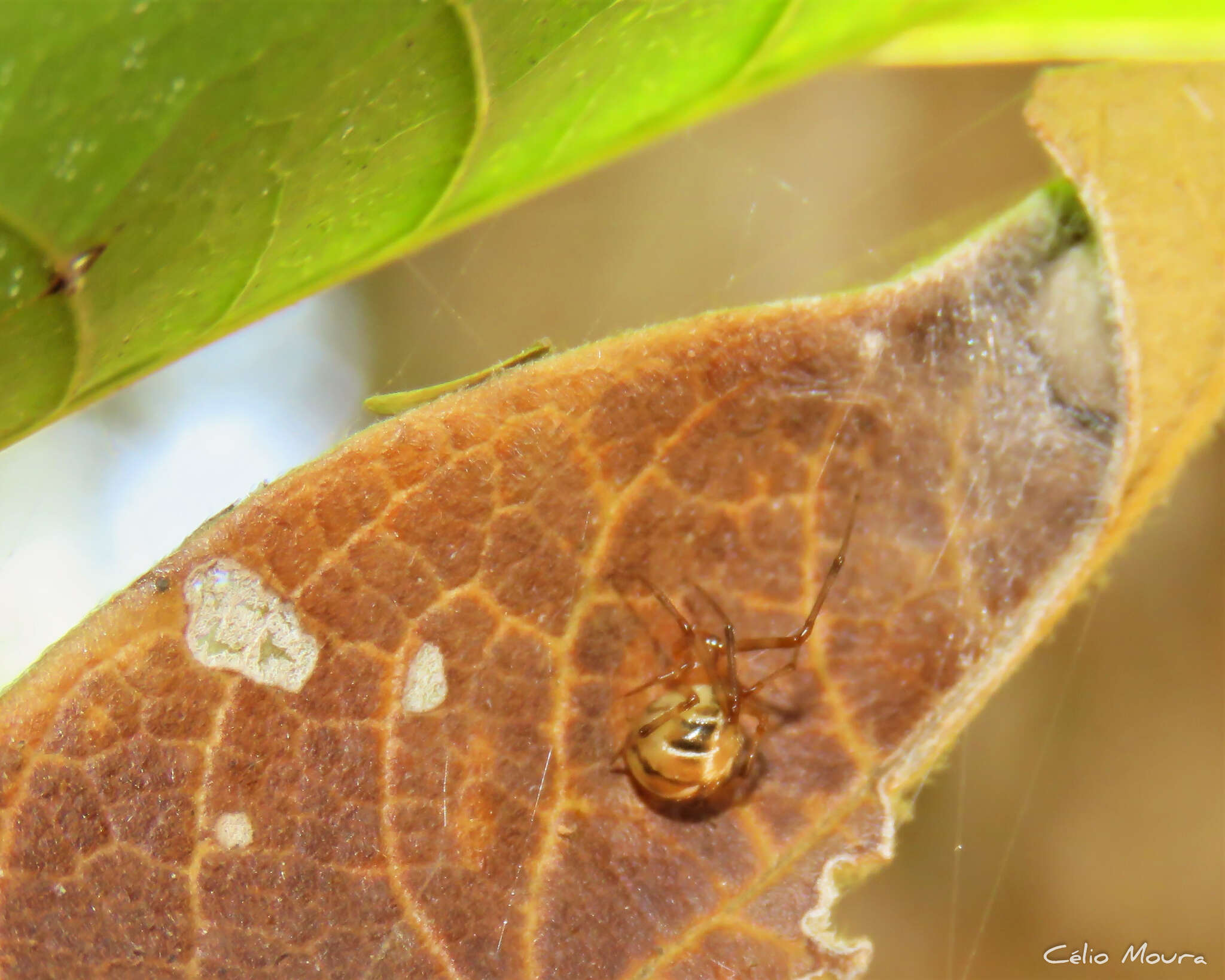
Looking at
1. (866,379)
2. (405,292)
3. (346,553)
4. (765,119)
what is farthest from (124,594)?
(765,119)

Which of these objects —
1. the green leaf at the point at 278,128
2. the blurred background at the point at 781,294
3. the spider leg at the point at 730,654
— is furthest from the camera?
the blurred background at the point at 781,294

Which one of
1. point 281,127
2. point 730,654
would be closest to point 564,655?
point 730,654

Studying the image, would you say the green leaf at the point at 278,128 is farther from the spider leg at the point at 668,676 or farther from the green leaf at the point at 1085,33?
the spider leg at the point at 668,676

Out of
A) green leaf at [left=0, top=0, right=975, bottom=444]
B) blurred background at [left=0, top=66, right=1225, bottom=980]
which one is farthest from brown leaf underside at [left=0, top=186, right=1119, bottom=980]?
blurred background at [left=0, top=66, right=1225, bottom=980]

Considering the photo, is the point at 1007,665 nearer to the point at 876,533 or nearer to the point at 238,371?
the point at 876,533

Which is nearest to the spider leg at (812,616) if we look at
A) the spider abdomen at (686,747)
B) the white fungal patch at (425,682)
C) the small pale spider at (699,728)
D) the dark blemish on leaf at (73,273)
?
the small pale spider at (699,728)

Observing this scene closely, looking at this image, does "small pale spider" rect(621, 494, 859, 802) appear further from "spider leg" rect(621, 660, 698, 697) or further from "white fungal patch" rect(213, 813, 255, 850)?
"white fungal patch" rect(213, 813, 255, 850)
